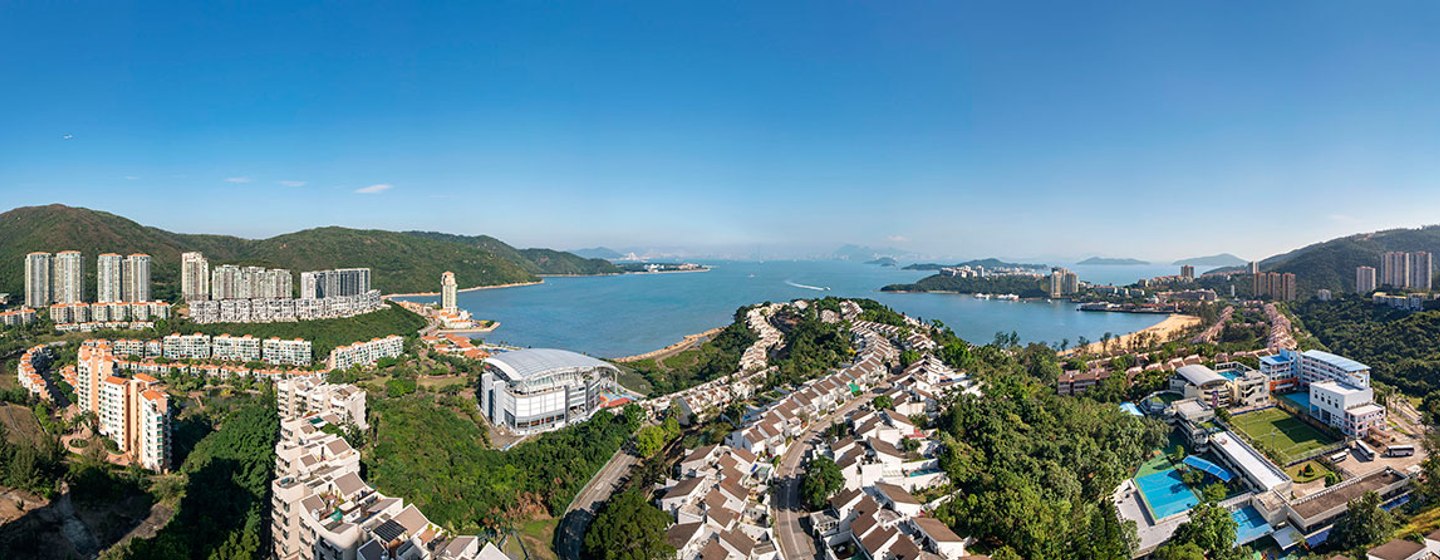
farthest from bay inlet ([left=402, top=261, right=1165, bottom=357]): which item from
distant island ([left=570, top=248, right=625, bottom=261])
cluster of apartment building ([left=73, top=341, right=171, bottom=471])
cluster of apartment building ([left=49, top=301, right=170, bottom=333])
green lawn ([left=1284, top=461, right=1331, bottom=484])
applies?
distant island ([left=570, top=248, right=625, bottom=261])

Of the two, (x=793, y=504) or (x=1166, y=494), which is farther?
(x=1166, y=494)

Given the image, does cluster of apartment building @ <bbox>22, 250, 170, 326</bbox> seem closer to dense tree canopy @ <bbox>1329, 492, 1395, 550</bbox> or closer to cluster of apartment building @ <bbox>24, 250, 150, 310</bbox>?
cluster of apartment building @ <bbox>24, 250, 150, 310</bbox>

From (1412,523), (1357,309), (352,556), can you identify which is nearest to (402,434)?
(352,556)

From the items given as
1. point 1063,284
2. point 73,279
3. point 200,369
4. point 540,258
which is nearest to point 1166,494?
point 200,369

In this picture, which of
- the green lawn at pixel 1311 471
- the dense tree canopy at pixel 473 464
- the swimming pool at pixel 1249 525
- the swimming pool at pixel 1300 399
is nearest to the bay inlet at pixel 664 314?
the dense tree canopy at pixel 473 464

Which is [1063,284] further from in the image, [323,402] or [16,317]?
[16,317]

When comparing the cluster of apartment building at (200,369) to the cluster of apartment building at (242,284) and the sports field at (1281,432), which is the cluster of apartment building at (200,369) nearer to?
the cluster of apartment building at (242,284)
